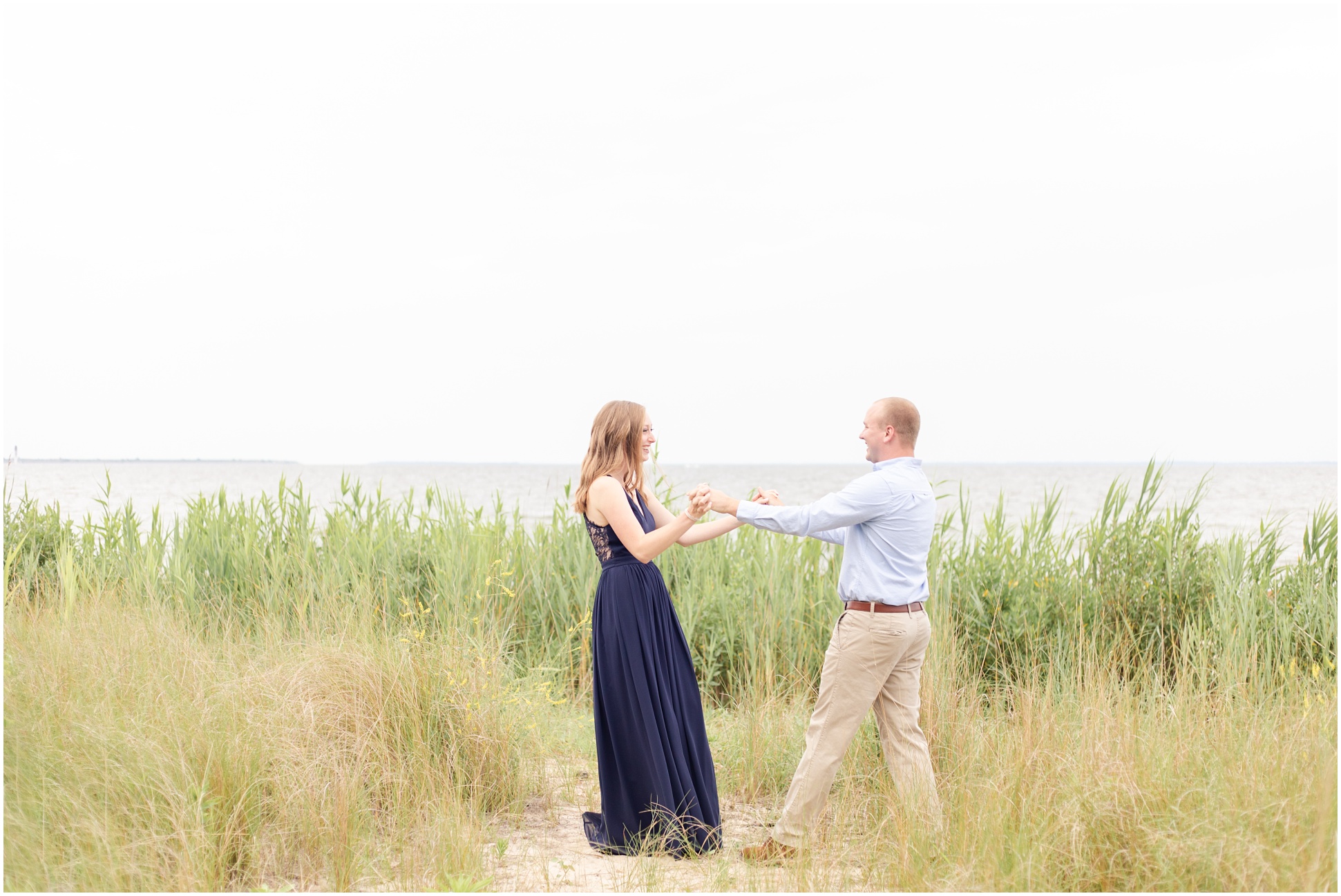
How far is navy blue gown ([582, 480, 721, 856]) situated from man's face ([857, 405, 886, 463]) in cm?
107

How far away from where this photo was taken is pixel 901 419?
4016 millimetres

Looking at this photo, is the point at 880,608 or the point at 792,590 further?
the point at 792,590

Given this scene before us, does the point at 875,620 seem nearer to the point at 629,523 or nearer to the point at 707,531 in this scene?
the point at 707,531

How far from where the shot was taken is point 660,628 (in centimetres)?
411

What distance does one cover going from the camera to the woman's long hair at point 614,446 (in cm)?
402

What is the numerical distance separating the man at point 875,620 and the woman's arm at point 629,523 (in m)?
0.19

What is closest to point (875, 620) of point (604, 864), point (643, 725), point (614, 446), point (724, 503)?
point (724, 503)

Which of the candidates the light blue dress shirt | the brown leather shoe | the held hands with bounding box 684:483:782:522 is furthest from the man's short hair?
the brown leather shoe

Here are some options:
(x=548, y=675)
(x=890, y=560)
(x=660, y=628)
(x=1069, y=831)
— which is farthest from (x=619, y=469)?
(x=548, y=675)

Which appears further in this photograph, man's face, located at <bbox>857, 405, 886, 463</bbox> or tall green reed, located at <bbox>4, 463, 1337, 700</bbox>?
tall green reed, located at <bbox>4, 463, 1337, 700</bbox>

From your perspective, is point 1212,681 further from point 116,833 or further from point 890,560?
point 116,833

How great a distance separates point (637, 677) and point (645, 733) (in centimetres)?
24

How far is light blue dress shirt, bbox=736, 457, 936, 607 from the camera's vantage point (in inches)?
151

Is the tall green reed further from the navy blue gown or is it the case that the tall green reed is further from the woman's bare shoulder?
the woman's bare shoulder
